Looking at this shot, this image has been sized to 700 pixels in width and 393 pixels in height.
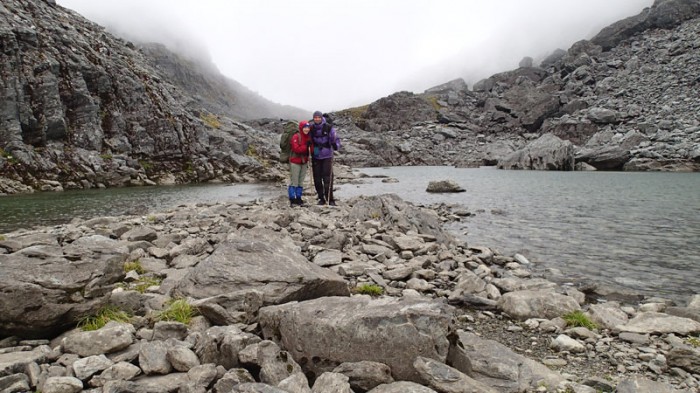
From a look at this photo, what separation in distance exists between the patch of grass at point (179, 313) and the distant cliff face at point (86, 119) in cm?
5062

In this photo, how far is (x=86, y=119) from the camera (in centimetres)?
5678

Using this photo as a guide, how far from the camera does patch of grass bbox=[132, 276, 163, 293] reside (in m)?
7.10

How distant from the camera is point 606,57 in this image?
552 feet

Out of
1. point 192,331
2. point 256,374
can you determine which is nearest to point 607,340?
point 256,374

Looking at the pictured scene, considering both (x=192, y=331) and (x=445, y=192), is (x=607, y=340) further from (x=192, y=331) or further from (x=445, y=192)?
(x=445, y=192)

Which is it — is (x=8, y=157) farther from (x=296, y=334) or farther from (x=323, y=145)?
(x=296, y=334)

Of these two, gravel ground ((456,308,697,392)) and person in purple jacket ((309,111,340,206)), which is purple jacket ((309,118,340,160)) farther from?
gravel ground ((456,308,697,392))

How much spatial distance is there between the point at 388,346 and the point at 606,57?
210 m

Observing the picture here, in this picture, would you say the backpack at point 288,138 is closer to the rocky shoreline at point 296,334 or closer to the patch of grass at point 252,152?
the rocky shoreline at point 296,334

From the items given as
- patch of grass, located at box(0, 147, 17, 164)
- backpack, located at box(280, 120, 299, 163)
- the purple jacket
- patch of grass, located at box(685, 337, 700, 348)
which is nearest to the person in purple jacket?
the purple jacket

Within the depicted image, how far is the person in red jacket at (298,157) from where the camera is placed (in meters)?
18.4

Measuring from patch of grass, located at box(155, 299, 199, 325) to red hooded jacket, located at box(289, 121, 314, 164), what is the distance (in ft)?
43.4

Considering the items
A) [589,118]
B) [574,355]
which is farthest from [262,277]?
[589,118]

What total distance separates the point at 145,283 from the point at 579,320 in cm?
844
